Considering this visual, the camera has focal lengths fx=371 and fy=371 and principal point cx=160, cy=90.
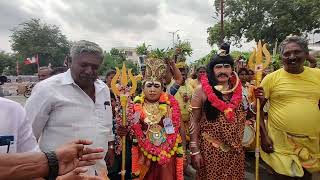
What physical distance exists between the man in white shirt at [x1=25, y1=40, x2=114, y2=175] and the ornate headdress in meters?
1.32

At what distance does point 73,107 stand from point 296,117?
216 cm

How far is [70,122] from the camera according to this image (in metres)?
2.88

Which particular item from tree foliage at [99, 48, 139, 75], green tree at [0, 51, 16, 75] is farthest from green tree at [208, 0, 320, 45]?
green tree at [0, 51, 16, 75]

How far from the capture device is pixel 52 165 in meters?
1.41

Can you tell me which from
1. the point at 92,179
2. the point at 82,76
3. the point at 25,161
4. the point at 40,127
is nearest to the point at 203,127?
the point at 82,76

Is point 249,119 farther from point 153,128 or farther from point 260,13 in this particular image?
point 260,13

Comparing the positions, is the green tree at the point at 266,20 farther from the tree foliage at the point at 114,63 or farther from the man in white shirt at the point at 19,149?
the man in white shirt at the point at 19,149

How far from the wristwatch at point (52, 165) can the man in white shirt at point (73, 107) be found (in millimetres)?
1477

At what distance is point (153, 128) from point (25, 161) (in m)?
2.87

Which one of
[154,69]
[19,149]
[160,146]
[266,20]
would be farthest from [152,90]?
[266,20]

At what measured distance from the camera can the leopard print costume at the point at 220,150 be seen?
3.81 meters

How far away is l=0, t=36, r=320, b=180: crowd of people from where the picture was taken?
9.57 feet

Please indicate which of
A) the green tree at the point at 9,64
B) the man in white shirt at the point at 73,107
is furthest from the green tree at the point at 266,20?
the green tree at the point at 9,64

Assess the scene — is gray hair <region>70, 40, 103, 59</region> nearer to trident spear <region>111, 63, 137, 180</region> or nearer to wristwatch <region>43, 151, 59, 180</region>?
trident spear <region>111, 63, 137, 180</region>
